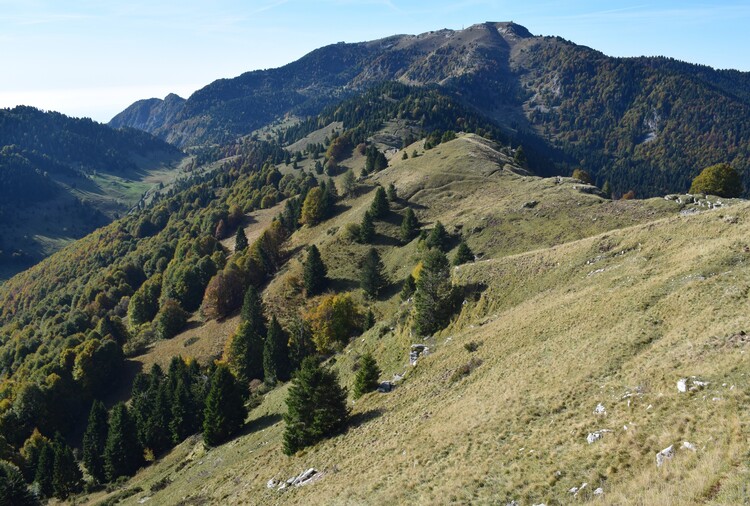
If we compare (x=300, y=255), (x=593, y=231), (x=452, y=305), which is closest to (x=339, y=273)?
(x=300, y=255)

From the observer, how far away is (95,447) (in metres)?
66.3

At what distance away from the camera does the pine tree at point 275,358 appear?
7656cm

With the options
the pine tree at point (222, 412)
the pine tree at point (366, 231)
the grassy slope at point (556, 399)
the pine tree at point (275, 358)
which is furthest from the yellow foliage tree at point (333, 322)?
the pine tree at point (366, 231)

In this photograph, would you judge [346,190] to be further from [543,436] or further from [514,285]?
[543,436]

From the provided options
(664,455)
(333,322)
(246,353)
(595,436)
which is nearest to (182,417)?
(246,353)

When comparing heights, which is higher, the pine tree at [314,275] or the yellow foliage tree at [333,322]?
the pine tree at [314,275]

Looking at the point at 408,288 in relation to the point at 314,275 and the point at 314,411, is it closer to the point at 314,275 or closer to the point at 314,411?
the point at 314,275

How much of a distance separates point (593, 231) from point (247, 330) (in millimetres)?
65838

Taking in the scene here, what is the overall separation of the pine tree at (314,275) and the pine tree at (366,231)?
13.6m

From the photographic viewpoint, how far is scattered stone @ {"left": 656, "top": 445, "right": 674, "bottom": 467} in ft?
54.9

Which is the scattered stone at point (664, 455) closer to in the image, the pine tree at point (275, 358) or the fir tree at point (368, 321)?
the fir tree at point (368, 321)

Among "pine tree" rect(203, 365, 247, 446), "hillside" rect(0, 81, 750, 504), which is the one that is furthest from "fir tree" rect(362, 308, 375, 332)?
"pine tree" rect(203, 365, 247, 446)

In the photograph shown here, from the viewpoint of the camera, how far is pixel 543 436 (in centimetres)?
2302

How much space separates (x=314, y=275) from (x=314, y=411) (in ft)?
187
